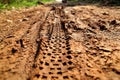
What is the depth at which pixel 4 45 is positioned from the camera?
2.96m

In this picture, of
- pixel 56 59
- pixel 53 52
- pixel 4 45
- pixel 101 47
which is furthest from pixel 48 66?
pixel 4 45

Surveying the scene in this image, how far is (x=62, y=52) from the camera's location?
2.50 metres

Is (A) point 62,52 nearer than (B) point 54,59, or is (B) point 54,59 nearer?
(B) point 54,59

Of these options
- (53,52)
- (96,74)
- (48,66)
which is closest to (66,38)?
(53,52)

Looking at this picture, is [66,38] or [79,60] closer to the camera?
[79,60]

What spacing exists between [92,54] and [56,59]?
1.67 feet

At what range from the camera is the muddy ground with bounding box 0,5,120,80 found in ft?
6.59

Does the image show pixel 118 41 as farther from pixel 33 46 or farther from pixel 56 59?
pixel 33 46

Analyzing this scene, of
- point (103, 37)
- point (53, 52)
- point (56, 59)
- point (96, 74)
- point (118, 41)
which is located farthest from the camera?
point (103, 37)

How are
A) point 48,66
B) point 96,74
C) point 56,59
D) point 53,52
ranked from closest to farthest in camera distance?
point 96,74 < point 48,66 < point 56,59 < point 53,52

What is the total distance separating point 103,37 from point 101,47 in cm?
42

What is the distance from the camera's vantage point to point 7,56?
2551mm

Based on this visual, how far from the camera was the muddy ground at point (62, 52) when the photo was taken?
2.01 meters

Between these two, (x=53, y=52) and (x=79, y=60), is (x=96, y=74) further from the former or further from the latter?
(x=53, y=52)
